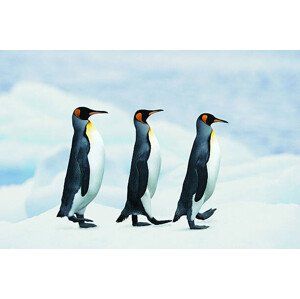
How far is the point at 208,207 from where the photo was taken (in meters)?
4.24

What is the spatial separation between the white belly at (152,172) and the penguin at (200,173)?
0.17 meters

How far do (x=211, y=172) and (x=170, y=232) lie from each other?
43 cm

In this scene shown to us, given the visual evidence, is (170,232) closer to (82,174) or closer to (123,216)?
(123,216)

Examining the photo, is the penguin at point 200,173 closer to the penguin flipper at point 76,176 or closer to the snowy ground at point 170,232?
the snowy ground at point 170,232

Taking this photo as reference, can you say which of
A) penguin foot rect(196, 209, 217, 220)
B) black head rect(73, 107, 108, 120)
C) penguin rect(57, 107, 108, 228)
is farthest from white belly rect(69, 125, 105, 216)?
penguin foot rect(196, 209, 217, 220)

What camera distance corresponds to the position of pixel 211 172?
163 inches

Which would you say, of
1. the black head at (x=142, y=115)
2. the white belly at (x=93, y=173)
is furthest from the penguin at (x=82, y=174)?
the black head at (x=142, y=115)

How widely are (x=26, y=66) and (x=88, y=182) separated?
809 mm

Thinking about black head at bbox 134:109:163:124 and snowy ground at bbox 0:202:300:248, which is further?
black head at bbox 134:109:163:124

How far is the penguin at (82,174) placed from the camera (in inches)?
163

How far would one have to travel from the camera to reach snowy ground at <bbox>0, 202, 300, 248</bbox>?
13.5 feet

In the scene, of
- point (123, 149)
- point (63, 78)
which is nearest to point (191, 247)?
point (123, 149)

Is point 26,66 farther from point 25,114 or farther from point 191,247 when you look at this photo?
point 191,247

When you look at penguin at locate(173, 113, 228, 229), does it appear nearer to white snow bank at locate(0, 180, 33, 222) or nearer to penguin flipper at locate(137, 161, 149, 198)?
penguin flipper at locate(137, 161, 149, 198)
